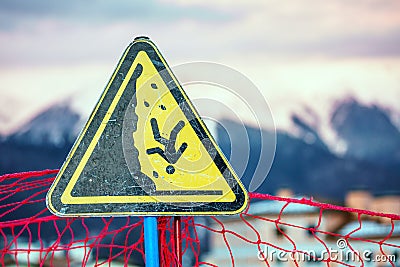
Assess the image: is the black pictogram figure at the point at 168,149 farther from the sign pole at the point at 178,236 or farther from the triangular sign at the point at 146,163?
the sign pole at the point at 178,236

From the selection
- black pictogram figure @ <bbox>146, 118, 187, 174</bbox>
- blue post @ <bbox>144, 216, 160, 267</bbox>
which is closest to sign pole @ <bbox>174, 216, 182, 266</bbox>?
blue post @ <bbox>144, 216, 160, 267</bbox>

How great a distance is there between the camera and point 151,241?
161cm

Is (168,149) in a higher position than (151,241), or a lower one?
higher

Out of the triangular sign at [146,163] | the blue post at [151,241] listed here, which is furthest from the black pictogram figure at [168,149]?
the blue post at [151,241]

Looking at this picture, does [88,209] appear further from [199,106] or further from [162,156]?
[199,106]

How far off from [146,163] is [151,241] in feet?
0.69

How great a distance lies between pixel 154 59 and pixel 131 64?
6 cm

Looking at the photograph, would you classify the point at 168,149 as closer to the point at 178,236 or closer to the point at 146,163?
the point at 146,163

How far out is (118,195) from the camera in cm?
153

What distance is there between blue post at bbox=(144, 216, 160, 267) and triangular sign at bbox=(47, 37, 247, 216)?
0.25 feet

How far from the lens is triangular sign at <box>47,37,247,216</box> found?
1.52m

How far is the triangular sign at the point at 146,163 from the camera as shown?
152 cm

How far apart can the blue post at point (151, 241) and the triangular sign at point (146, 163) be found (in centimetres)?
8

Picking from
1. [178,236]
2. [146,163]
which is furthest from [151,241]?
[146,163]
